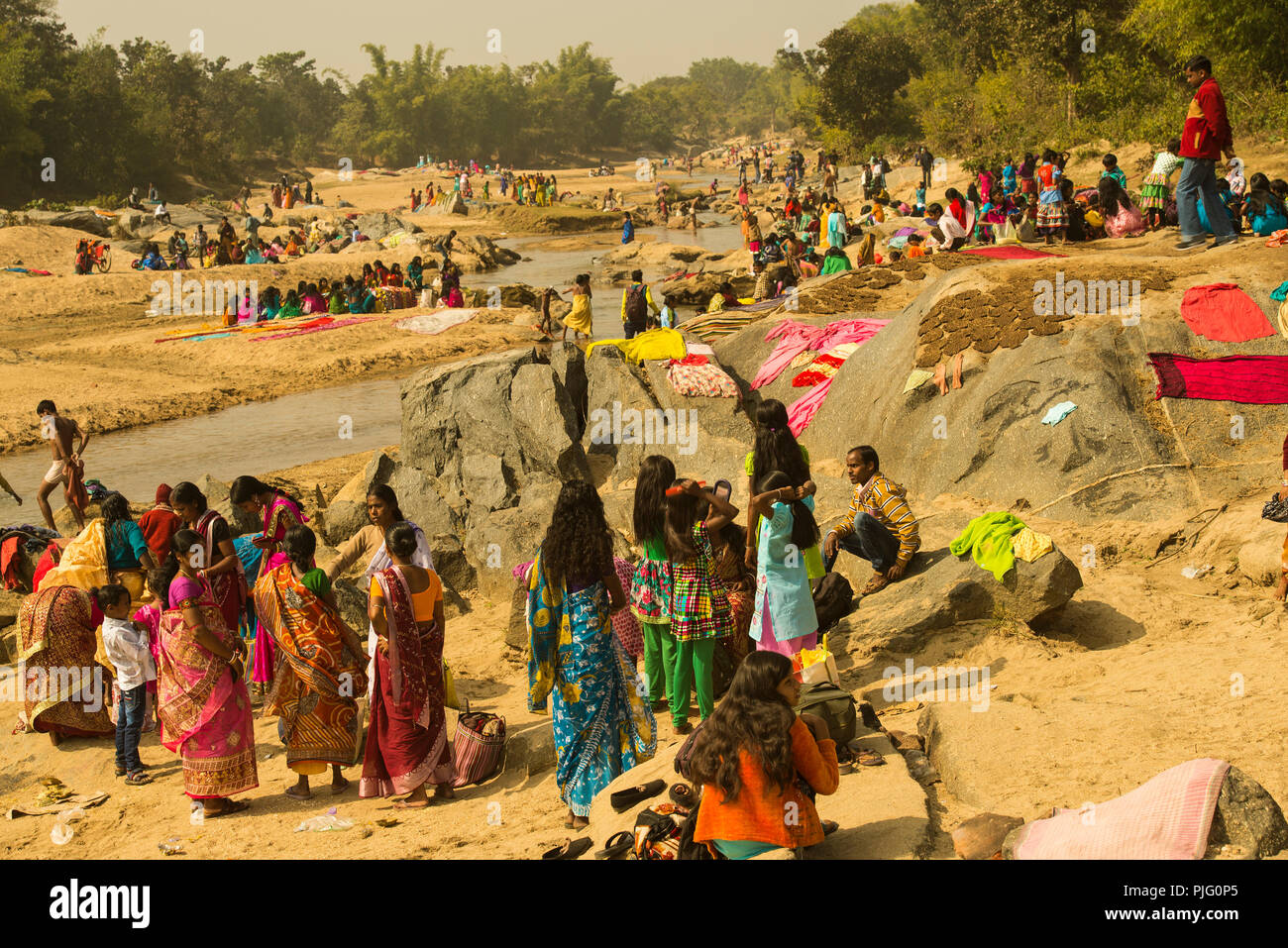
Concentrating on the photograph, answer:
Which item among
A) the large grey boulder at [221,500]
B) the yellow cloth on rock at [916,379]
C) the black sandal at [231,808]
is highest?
the yellow cloth on rock at [916,379]

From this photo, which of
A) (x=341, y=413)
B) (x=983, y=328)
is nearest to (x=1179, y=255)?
(x=983, y=328)

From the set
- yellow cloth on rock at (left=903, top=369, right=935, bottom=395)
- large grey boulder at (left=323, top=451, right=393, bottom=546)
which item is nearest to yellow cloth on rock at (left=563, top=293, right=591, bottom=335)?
large grey boulder at (left=323, top=451, right=393, bottom=546)

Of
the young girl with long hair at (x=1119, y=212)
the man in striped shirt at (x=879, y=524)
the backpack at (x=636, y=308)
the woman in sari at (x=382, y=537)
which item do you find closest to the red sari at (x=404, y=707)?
the woman in sari at (x=382, y=537)

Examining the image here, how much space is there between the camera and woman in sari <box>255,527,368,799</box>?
5.79 meters

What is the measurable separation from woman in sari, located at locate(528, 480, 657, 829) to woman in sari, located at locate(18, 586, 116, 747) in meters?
3.34

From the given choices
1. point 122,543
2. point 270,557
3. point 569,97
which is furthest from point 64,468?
point 569,97

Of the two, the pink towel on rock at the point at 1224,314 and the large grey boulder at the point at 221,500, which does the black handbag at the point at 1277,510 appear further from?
the large grey boulder at the point at 221,500

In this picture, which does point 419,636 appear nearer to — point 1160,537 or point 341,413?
point 1160,537

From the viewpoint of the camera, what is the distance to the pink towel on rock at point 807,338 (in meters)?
12.8

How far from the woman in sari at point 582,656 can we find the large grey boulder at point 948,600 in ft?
7.29

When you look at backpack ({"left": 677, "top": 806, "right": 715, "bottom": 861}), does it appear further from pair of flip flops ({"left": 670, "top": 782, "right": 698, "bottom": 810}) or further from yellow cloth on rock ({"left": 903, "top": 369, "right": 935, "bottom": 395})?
yellow cloth on rock ({"left": 903, "top": 369, "right": 935, "bottom": 395})

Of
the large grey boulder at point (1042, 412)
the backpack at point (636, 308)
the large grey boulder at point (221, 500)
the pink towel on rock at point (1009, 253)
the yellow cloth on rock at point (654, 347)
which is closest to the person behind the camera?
the large grey boulder at point (1042, 412)

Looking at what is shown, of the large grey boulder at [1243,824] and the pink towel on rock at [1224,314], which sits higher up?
the pink towel on rock at [1224,314]

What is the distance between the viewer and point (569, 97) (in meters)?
90.9
